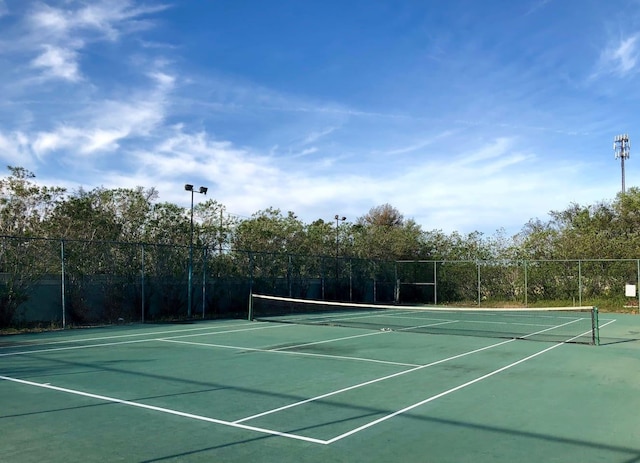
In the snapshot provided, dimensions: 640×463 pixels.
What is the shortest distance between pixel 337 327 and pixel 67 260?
865 cm

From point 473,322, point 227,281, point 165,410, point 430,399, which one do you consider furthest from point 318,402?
point 227,281

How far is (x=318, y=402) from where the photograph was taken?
7.10 m

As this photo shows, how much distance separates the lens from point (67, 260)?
17562 mm

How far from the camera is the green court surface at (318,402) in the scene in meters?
5.20

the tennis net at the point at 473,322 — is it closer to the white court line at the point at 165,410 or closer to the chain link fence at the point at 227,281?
the chain link fence at the point at 227,281

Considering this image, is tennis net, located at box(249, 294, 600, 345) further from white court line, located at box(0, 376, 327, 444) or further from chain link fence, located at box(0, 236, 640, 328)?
white court line, located at box(0, 376, 327, 444)

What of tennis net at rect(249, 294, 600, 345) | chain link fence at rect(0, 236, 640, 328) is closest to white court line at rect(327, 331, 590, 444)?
tennis net at rect(249, 294, 600, 345)

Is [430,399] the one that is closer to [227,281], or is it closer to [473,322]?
[473,322]

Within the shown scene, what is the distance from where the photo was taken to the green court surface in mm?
5195

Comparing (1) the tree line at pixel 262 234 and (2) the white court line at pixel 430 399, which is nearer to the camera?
(2) the white court line at pixel 430 399

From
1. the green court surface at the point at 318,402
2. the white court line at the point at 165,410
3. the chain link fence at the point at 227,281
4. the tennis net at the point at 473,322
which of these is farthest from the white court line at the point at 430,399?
the chain link fence at the point at 227,281

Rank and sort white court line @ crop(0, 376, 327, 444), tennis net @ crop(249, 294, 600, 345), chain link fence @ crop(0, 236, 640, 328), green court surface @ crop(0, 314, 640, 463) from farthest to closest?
chain link fence @ crop(0, 236, 640, 328)
tennis net @ crop(249, 294, 600, 345)
white court line @ crop(0, 376, 327, 444)
green court surface @ crop(0, 314, 640, 463)

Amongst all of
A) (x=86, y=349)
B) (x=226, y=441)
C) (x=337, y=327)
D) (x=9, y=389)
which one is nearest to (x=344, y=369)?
(x=226, y=441)

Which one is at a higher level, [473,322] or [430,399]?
[430,399]
